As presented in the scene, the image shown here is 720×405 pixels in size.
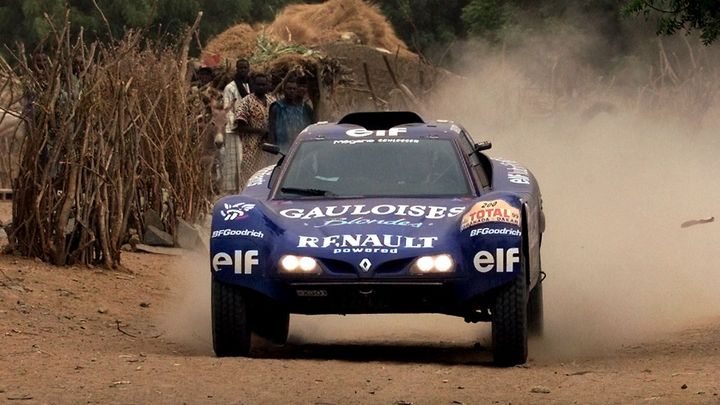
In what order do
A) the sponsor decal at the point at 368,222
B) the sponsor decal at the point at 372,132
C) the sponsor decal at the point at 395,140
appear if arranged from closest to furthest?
the sponsor decal at the point at 368,222 → the sponsor decal at the point at 395,140 → the sponsor decal at the point at 372,132

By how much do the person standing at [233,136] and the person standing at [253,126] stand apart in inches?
4.0

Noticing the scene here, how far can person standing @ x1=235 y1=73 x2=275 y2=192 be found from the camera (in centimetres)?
1933

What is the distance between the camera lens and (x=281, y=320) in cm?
1148

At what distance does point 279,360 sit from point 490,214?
4.78 feet

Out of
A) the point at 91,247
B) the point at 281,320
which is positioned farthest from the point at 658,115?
the point at 281,320

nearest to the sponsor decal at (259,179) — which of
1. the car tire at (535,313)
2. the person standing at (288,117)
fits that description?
the car tire at (535,313)

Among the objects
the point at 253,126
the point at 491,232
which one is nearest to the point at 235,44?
the point at 253,126

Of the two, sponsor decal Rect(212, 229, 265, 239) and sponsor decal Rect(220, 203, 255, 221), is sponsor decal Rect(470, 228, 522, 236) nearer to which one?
sponsor decal Rect(212, 229, 265, 239)

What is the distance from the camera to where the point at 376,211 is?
10594 millimetres

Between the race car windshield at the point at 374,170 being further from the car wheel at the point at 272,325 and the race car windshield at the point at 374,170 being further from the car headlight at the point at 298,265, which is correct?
the car headlight at the point at 298,265

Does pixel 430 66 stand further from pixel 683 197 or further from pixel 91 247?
pixel 91 247

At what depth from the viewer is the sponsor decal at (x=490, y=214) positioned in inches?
398

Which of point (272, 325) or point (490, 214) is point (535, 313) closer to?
point (272, 325)

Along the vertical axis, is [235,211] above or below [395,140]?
below
